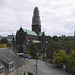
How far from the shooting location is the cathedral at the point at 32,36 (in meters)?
79.1

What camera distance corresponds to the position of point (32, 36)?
294 ft

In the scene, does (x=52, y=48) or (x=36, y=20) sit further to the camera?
(x=36, y=20)

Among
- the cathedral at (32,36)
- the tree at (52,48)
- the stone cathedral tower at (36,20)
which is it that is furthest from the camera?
the stone cathedral tower at (36,20)

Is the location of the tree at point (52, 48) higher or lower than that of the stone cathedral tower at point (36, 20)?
lower

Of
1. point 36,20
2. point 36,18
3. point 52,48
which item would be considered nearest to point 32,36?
point 36,20

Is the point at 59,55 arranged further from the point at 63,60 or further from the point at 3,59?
the point at 3,59

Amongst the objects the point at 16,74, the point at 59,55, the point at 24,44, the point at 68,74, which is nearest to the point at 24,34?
the point at 24,44

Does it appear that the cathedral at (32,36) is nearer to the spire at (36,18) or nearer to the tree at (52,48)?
the spire at (36,18)

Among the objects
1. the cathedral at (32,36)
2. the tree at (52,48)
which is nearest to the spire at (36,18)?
the cathedral at (32,36)

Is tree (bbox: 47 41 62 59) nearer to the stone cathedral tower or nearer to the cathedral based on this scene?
the cathedral

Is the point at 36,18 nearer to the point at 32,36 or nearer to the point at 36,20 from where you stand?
the point at 36,20

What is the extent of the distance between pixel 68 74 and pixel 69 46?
61.0 feet

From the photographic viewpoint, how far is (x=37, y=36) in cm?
9975

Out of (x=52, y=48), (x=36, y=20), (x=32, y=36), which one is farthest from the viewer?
(x=36, y=20)
